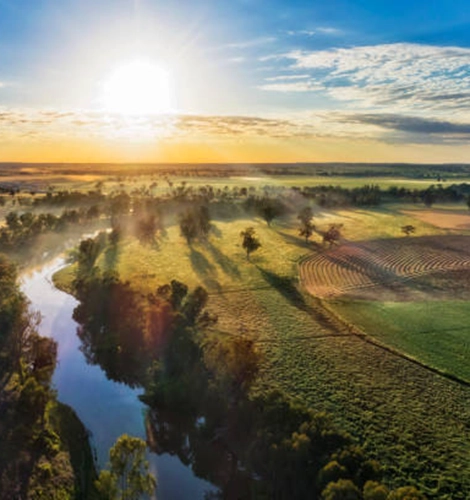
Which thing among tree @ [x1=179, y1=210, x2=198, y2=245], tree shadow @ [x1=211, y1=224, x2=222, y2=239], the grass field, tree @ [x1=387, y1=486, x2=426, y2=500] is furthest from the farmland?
tree @ [x1=387, y1=486, x2=426, y2=500]

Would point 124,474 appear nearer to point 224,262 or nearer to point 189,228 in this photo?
point 224,262

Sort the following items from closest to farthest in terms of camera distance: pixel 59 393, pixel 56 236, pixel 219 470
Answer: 1. pixel 219 470
2. pixel 59 393
3. pixel 56 236

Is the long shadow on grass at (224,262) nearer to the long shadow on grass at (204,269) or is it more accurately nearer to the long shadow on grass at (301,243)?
the long shadow on grass at (204,269)

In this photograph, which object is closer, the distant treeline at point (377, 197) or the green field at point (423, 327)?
the green field at point (423, 327)

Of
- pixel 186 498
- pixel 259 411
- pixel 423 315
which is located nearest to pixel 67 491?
pixel 186 498

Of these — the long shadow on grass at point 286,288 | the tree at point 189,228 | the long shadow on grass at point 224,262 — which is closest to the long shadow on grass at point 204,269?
the long shadow on grass at point 224,262

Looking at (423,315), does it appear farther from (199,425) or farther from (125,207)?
(125,207)
